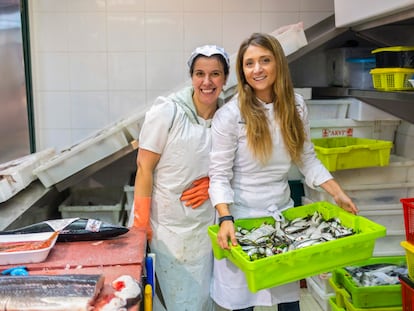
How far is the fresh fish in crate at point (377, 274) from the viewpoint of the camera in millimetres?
2189

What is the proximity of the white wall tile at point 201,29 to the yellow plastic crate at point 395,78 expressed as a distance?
1.38 metres

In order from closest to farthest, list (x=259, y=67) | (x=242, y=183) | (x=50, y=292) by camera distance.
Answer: (x=50, y=292)
(x=259, y=67)
(x=242, y=183)

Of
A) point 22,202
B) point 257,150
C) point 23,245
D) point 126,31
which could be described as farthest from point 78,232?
point 126,31

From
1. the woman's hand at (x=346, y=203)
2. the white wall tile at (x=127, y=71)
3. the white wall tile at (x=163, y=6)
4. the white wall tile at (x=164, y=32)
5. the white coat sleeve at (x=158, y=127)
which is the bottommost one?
the woman's hand at (x=346, y=203)

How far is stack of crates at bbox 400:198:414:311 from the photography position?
5.97 feet

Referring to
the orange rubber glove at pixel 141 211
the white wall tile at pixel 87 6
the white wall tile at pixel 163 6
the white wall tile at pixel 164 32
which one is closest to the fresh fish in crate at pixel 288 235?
the orange rubber glove at pixel 141 211

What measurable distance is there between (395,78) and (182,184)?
117 centimetres

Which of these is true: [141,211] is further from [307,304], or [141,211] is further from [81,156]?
[307,304]

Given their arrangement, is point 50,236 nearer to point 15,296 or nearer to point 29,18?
point 15,296

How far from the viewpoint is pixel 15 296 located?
102 centimetres

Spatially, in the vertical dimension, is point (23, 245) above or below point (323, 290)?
above

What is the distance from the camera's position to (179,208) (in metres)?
1.88

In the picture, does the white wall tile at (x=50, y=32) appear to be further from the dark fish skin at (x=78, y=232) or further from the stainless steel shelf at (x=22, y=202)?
the dark fish skin at (x=78, y=232)

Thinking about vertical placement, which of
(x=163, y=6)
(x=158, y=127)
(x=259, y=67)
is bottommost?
(x=158, y=127)
